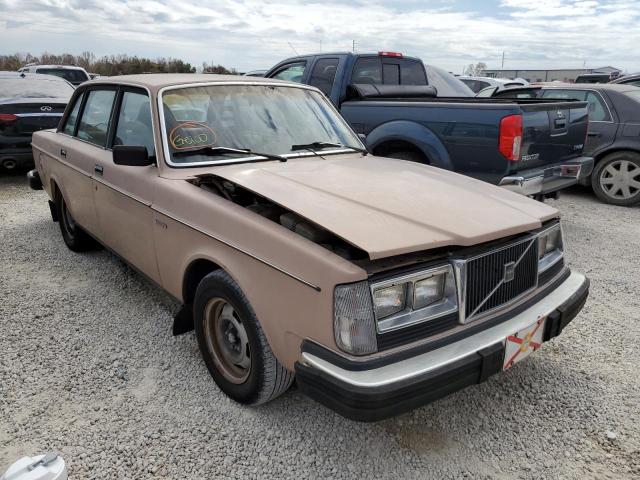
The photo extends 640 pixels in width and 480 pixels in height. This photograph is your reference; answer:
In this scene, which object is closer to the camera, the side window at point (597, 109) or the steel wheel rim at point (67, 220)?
the steel wheel rim at point (67, 220)

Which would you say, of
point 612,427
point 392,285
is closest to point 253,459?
point 392,285

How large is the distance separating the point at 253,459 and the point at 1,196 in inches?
264

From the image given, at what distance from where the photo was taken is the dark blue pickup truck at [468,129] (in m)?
4.76

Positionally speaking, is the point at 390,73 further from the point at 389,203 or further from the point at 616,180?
the point at 389,203

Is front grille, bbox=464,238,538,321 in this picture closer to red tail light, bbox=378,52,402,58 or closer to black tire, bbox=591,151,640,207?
red tail light, bbox=378,52,402,58

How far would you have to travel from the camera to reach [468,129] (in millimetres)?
4949

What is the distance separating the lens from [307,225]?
234 centimetres

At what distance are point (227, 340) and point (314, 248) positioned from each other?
990mm

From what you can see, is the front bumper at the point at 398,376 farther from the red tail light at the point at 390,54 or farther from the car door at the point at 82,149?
the red tail light at the point at 390,54

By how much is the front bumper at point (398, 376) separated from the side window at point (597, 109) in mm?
6268

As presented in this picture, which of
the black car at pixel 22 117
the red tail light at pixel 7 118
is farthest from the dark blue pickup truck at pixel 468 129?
the red tail light at pixel 7 118

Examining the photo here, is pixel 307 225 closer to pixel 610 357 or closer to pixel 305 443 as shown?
pixel 305 443

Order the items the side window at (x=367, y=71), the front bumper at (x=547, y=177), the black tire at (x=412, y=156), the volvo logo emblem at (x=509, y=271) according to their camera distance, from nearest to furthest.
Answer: the volvo logo emblem at (x=509, y=271)
the front bumper at (x=547, y=177)
the black tire at (x=412, y=156)
the side window at (x=367, y=71)

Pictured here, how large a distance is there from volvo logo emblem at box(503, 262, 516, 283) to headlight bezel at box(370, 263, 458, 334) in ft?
1.20
